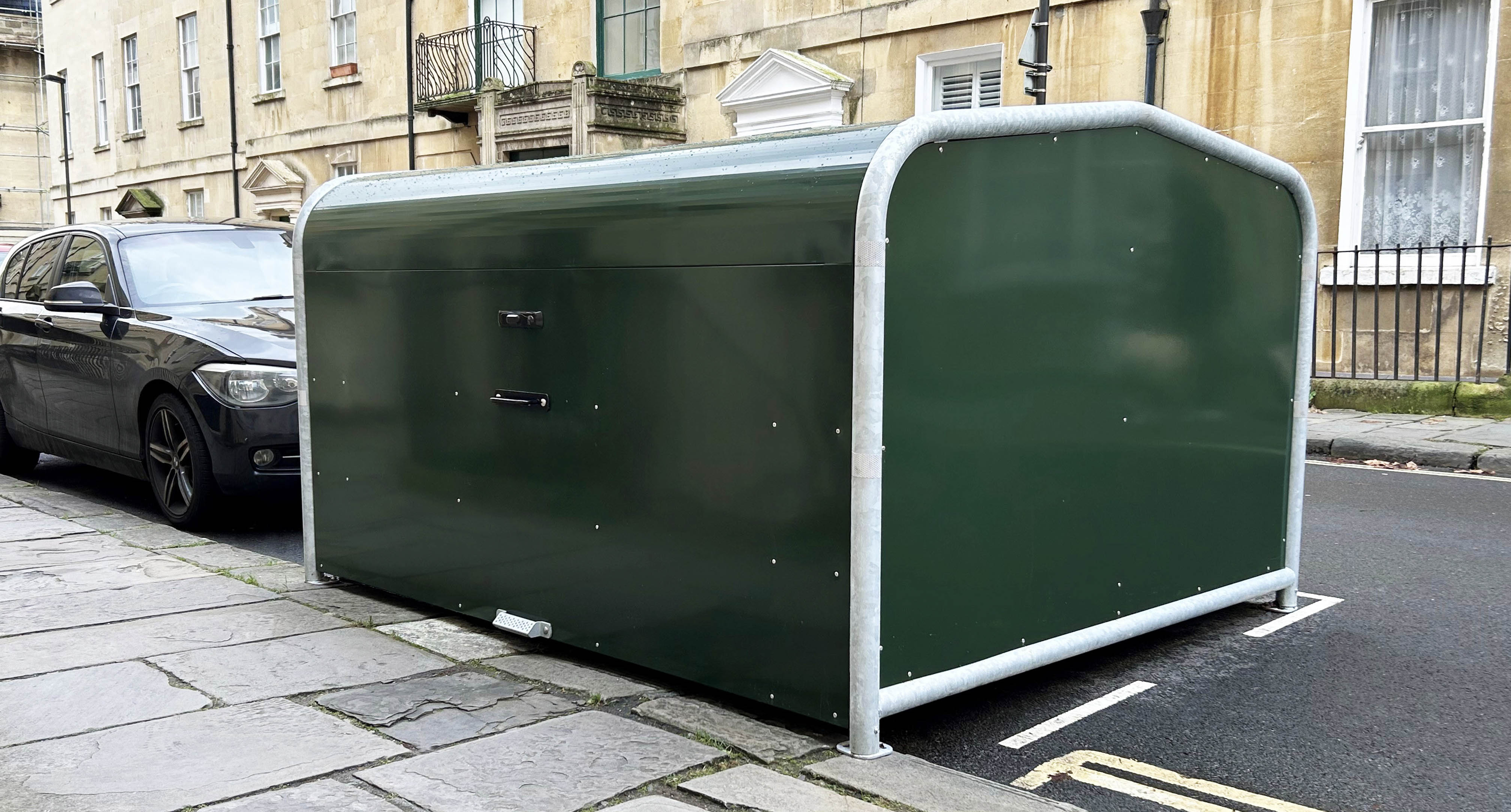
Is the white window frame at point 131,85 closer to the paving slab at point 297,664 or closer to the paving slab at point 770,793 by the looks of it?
the paving slab at point 297,664

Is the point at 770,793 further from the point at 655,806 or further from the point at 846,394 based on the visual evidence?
the point at 846,394

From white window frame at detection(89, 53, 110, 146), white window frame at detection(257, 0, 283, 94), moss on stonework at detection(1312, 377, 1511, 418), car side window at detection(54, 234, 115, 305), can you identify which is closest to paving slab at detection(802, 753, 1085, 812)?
car side window at detection(54, 234, 115, 305)

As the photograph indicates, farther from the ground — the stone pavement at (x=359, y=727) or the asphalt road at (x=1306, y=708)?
the stone pavement at (x=359, y=727)

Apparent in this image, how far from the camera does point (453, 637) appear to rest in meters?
4.50

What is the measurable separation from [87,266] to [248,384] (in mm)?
2174

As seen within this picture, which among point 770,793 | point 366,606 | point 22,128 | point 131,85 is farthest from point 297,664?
point 22,128

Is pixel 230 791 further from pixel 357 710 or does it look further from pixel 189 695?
pixel 189 695

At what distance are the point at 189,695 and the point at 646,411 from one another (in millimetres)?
1574

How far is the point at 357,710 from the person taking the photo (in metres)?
3.68

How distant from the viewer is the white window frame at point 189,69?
28.3 meters

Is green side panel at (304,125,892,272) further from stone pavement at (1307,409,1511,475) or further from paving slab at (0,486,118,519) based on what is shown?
stone pavement at (1307,409,1511,475)

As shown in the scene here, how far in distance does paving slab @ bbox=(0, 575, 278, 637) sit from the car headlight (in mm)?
1256

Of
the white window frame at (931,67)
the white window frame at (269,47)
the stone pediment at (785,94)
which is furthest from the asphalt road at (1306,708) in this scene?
the white window frame at (269,47)

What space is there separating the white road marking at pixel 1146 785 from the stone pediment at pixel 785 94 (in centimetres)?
1283
